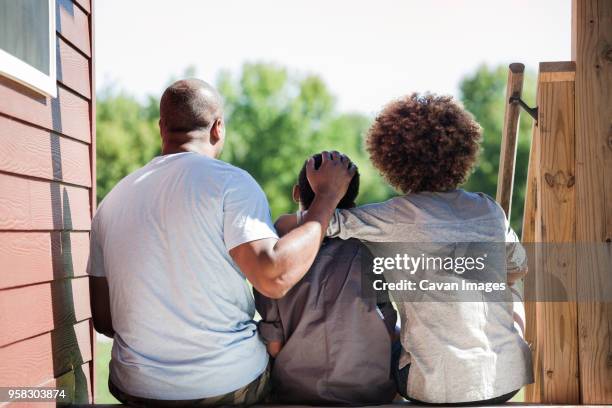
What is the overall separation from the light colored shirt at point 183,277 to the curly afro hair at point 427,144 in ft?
1.63

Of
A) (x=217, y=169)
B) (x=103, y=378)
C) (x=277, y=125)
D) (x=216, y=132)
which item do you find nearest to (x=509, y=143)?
(x=216, y=132)

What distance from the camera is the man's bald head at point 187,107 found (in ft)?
8.14

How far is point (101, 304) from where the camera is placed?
2643 millimetres

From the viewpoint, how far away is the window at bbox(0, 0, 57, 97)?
7.23 ft

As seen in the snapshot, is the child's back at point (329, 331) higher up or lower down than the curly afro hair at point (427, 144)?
lower down

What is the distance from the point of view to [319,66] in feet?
149

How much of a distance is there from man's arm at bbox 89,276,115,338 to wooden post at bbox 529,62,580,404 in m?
1.43

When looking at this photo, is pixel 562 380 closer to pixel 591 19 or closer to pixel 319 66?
pixel 591 19

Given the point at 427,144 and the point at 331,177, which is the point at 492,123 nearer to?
the point at 427,144

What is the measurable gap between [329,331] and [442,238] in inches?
18.2

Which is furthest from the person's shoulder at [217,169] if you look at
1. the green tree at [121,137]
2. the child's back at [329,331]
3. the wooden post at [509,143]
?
the green tree at [121,137]

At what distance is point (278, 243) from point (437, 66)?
47971 mm

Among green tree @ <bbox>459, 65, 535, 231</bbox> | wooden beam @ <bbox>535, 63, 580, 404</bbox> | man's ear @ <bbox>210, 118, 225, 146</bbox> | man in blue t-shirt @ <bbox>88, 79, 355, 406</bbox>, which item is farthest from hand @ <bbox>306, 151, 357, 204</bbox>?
green tree @ <bbox>459, 65, 535, 231</bbox>

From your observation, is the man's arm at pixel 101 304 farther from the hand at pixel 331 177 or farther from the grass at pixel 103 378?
the grass at pixel 103 378
